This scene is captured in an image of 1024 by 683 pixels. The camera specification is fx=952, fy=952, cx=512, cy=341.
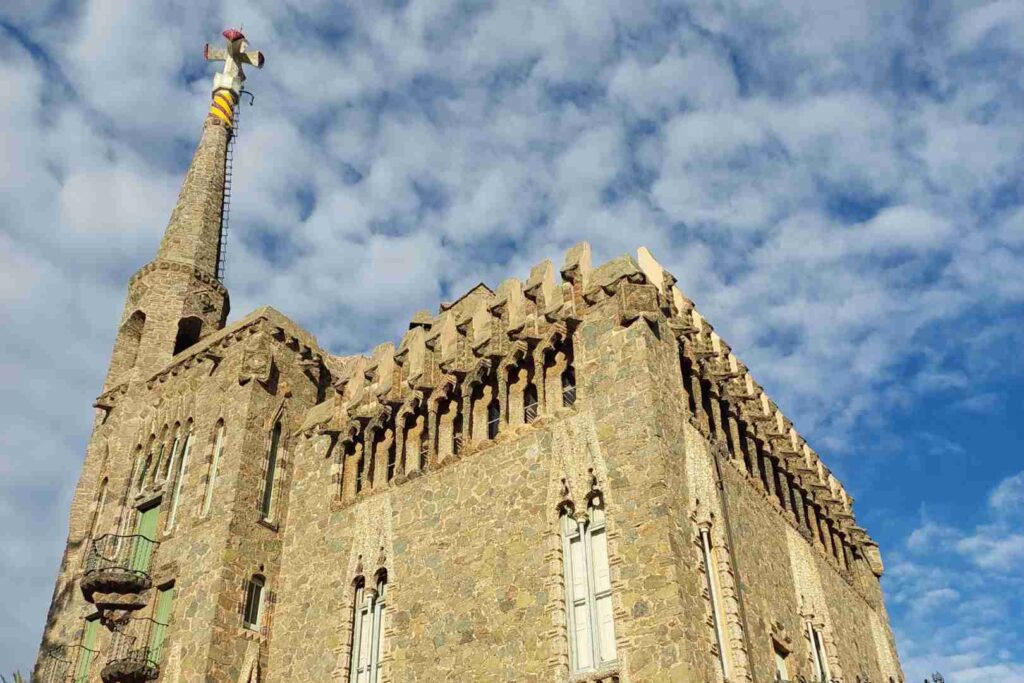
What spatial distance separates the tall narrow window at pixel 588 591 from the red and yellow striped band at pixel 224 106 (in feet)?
75.0

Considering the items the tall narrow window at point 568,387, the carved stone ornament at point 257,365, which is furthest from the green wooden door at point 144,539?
the tall narrow window at point 568,387

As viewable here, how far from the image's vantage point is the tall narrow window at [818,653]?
18781mm

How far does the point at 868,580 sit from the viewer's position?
2545 centimetres

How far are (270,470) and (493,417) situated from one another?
6.11 meters

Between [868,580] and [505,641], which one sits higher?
[868,580]

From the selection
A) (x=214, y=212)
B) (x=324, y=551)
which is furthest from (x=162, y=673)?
(x=214, y=212)

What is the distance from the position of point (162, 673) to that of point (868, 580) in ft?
58.2

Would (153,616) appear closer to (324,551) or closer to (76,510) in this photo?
(324,551)

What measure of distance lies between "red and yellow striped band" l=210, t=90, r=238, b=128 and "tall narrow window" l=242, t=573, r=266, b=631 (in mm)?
18553

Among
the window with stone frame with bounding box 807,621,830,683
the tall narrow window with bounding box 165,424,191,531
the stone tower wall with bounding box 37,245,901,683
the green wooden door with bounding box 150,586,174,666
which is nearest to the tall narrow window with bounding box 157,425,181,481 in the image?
the tall narrow window with bounding box 165,424,191,531

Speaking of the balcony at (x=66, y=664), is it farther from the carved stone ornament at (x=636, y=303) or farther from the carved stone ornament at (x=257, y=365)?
the carved stone ornament at (x=636, y=303)

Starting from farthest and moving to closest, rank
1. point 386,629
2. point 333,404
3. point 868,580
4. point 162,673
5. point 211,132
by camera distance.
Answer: point 211,132 → point 868,580 → point 333,404 → point 162,673 → point 386,629

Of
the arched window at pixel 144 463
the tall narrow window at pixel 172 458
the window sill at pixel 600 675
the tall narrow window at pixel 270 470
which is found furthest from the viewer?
the arched window at pixel 144 463

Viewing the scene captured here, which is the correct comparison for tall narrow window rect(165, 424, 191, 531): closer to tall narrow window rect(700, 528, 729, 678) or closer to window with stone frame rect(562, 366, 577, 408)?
window with stone frame rect(562, 366, 577, 408)
